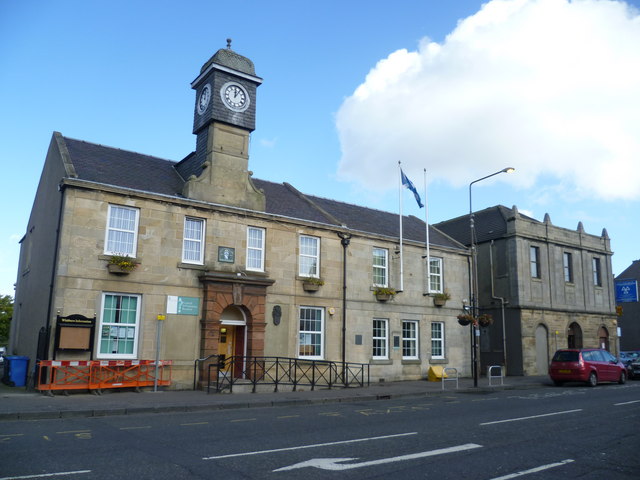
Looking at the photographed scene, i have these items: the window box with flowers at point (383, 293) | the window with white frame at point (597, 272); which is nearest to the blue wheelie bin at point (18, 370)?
the window box with flowers at point (383, 293)

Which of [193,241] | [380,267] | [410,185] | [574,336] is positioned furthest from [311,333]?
[574,336]

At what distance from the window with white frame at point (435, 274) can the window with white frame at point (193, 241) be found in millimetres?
13193

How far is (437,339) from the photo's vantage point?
1109 inches

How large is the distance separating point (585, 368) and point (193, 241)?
18.5 m

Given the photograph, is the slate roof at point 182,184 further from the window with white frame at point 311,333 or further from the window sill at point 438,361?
the window sill at point 438,361

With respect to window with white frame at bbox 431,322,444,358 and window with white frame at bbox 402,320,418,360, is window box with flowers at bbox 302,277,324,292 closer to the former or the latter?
window with white frame at bbox 402,320,418,360

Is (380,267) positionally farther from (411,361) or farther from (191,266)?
(191,266)

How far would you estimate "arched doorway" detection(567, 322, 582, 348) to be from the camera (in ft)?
112

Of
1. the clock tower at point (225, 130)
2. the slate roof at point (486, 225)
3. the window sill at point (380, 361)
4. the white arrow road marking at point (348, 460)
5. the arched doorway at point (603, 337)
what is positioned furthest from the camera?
the arched doorway at point (603, 337)

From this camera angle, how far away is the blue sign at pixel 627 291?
123 feet

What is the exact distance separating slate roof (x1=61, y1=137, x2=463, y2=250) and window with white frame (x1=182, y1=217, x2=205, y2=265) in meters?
1.27

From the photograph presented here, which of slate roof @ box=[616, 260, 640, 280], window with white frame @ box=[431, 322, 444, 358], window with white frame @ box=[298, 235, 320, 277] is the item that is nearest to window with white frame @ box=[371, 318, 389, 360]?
window with white frame @ box=[431, 322, 444, 358]

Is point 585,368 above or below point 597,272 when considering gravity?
below

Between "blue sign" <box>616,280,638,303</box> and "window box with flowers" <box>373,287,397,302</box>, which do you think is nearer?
"window box with flowers" <box>373,287,397,302</box>
